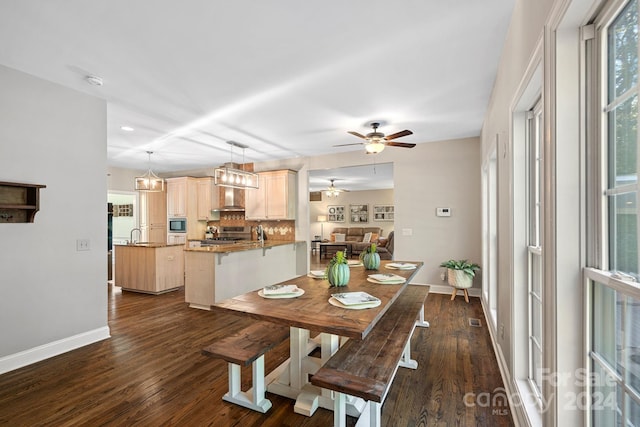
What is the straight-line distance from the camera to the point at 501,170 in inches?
97.3

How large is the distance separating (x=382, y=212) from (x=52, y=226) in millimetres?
9999

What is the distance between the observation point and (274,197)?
6.17m

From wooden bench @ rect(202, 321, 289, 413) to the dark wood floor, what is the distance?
0.06 meters

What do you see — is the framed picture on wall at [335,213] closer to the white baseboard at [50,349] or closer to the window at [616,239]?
the white baseboard at [50,349]

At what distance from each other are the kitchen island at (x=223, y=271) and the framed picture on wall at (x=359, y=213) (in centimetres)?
687

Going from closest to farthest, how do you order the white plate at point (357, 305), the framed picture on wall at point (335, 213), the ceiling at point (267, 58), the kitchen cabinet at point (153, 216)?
the white plate at point (357, 305)
the ceiling at point (267, 58)
the kitchen cabinet at point (153, 216)
the framed picture on wall at point (335, 213)

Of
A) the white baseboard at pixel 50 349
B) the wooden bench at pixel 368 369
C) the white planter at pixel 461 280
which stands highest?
the wooden bench at pixel 368 369

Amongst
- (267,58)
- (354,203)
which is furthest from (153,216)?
(354,203)

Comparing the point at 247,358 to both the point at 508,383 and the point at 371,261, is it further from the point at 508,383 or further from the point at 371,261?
the point at 508,383

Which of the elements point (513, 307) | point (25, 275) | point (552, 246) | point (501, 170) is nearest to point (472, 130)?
point (501, 170)

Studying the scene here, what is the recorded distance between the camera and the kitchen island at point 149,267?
5121 mm

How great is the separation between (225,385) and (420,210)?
4.15 meters

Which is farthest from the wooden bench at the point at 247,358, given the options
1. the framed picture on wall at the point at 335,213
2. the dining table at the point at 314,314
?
the framed picture on wall at the point at 335,213

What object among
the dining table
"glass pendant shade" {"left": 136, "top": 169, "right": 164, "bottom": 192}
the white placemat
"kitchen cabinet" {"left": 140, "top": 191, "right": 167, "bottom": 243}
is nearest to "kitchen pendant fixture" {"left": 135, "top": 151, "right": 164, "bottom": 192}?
"glass pendant shade" {"left": 136, "top": 169, "right": 164, "bottom": 192}
